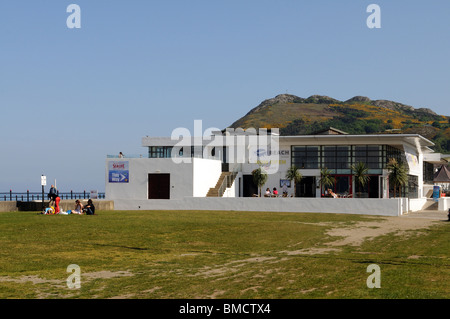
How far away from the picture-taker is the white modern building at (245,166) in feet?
167

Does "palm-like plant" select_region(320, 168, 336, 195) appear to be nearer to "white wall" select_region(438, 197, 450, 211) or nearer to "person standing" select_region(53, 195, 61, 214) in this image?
"white wall" select_region(438, 197, 450, 211)

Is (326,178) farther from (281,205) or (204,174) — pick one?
(204,174)

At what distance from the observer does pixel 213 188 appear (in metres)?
53.4

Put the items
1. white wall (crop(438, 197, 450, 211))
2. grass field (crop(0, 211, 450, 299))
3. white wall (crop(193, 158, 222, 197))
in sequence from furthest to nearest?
1. white wall (crop(438, 197, 450, 211))
2. white wall (crop(193, 158, 222, 197))
3. grass field (crop(0, 211, 450, 299))

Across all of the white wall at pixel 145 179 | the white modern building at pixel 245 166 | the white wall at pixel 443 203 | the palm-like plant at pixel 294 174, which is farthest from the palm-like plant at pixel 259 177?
the white wall at pixel 443 203

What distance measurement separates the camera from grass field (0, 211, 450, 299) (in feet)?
42.5

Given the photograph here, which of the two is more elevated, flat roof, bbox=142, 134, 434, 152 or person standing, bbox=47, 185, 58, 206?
flat roof, bbox=142, 134, 434, 152

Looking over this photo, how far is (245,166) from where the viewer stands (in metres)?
56.2

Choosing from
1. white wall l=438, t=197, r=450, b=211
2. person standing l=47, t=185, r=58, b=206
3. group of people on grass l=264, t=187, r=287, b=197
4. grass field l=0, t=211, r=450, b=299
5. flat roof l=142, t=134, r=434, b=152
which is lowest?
white wall l=438, t=197, r=450, b=211

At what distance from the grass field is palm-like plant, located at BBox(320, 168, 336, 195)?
1970 cm

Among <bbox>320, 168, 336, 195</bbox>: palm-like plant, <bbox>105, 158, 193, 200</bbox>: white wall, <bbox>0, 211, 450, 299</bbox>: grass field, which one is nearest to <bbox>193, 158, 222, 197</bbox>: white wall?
<bbox>105, 158, 193, 200</bbox>: white wall

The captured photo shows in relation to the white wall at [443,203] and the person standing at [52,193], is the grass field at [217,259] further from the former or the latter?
the white wall at [443,203]

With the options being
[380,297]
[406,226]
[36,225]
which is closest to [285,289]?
[380,297]
